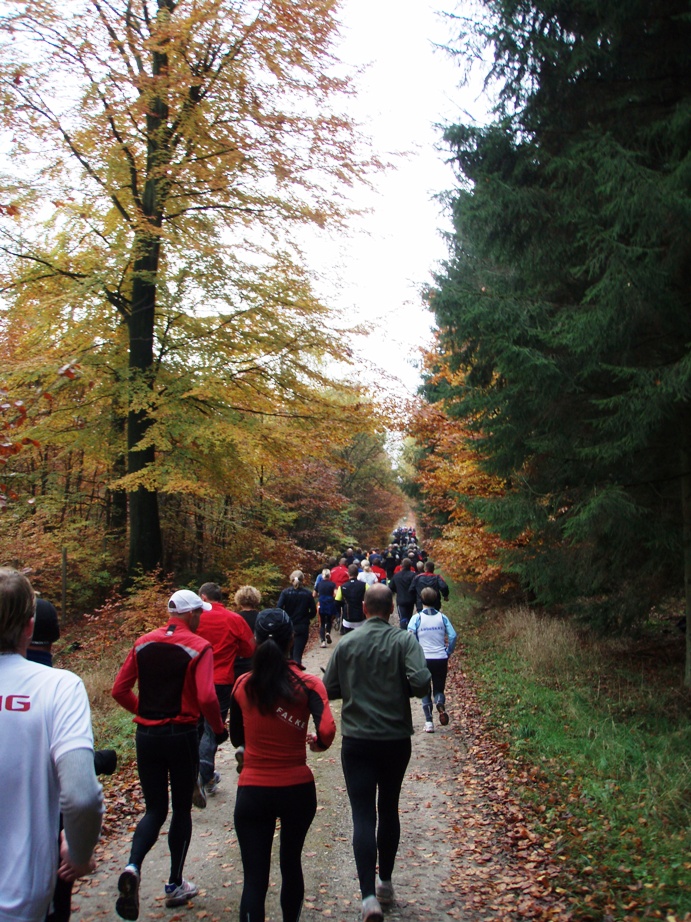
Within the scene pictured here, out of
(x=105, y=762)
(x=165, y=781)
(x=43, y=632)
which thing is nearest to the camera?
(x=105, y=762)

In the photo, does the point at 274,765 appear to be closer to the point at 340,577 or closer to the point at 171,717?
the point at 171,717

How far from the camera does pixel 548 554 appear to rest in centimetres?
1047

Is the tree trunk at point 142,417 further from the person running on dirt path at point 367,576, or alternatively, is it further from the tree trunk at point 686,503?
the tree trunk at point 686,503

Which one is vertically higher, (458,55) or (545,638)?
(458,55)

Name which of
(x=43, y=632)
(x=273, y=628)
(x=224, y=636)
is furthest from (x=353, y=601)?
(x=43, y=632)

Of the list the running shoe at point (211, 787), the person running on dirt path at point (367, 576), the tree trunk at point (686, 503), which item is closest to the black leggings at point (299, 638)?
the running shoe at point (211, 787)

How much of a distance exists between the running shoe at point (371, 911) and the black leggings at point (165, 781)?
1387 millimetres

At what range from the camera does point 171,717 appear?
485 cm

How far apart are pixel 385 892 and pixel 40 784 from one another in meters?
3.54

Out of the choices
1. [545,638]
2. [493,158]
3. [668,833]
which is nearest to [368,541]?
[545,638]

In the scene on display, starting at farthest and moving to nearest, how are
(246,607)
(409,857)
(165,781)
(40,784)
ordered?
1. (246,607)
2. (409,857)
3. (165,781)
4. (40,784)

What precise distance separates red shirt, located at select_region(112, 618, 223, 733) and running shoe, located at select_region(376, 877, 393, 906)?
1.60 m

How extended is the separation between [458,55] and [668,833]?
9458 millimetres

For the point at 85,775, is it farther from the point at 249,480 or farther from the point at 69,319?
the point at 249,480
